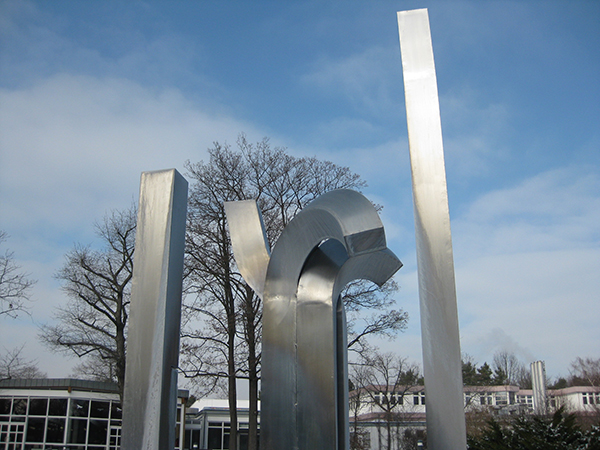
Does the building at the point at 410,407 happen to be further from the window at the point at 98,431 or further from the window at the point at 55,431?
the window at the point at 55,431

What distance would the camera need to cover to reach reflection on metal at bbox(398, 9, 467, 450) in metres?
4.97

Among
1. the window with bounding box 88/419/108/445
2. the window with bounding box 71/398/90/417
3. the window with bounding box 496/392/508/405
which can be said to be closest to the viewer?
the window with bounding box 71/398/90/417

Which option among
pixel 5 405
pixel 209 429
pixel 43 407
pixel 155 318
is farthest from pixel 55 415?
pixel 155 318

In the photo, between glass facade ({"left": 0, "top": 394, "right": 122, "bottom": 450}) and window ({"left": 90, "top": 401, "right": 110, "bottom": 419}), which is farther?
window ({"left": 90, "top": 401, "right": 110, "bottom": 419})

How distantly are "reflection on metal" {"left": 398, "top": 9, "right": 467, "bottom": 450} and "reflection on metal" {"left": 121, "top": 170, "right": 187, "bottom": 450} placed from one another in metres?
2.79

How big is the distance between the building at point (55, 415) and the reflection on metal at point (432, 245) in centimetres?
2324

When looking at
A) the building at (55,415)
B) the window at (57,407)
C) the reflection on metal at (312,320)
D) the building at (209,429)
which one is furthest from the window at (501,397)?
the reflection on metal at (312,320)

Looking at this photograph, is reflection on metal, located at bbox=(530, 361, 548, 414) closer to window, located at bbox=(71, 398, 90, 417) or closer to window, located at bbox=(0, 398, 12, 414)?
window, located at bbox=(71, 398, 90, 417)

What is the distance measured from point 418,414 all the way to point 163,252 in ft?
159

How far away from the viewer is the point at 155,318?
6.05 metres

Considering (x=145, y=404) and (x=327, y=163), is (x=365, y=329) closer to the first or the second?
(x=327, y=163)

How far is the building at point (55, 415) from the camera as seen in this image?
25.8 metres

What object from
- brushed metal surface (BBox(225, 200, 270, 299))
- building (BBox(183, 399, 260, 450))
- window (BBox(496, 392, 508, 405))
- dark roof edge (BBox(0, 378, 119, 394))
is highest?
brushed metal surface (BBox(225, 200, 270, 299))

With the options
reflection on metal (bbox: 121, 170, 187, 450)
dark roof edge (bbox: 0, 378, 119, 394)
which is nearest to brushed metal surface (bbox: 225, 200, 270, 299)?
reflection on metal (bbox: 121, 170, 187, 450)
